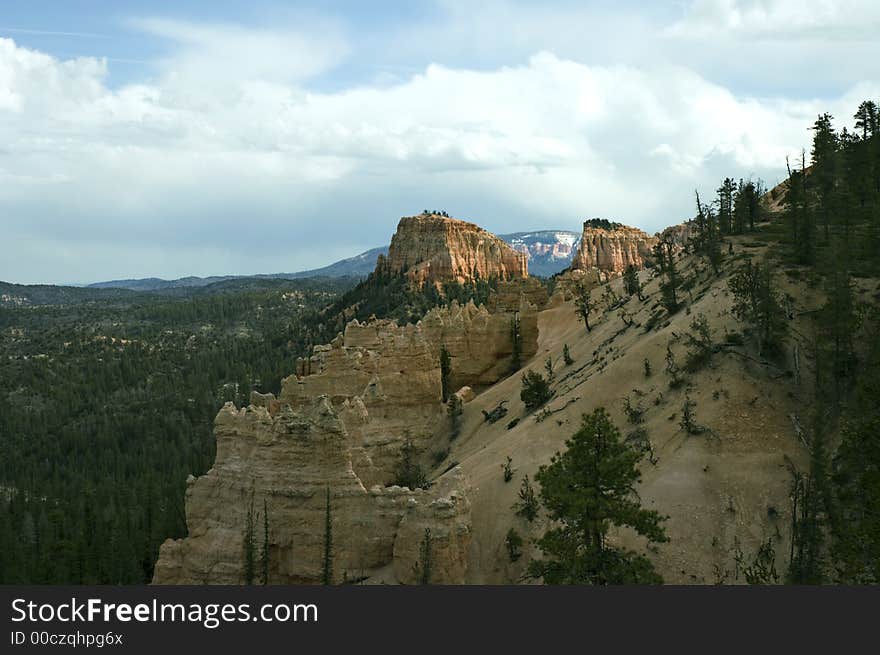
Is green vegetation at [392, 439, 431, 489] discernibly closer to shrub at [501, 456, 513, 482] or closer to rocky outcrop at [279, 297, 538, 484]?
rocky outcrop at [279, 297, 538, 484]

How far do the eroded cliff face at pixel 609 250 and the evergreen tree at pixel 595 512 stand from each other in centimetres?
11420

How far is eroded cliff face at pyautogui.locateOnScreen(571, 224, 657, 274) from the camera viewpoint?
140 m

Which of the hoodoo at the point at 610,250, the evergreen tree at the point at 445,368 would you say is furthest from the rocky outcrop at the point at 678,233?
the evergreen tree at the point at 445,368

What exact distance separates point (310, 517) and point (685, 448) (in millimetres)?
15138

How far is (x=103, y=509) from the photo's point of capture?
200 ft

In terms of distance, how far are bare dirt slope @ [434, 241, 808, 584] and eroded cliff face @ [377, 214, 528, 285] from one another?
92204mm

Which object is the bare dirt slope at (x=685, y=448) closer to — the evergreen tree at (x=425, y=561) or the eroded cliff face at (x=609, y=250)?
the evergreen tree at (x=425, y=561)

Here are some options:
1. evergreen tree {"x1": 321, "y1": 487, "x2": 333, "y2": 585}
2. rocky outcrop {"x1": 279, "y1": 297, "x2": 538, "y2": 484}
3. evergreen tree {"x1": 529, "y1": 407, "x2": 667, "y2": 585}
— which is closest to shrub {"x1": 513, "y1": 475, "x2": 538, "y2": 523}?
rocky outcrop {"x1": 279, "y1": 297, "x2": 538, "y2": 484}

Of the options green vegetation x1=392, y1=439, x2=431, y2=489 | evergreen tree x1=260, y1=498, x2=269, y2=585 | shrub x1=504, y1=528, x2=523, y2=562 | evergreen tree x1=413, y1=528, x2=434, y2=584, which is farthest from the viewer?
green vegetation x1=392, y1=439, x2=431, y2=489

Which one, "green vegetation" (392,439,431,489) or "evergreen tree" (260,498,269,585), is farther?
"green vegetation" (392,439,431,489)

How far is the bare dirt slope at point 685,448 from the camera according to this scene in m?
29.1

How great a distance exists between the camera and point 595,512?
928 inches

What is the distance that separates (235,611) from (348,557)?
10.6m

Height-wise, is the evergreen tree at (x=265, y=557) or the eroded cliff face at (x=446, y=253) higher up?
the eroded cliff face at (x=446, y=253)
